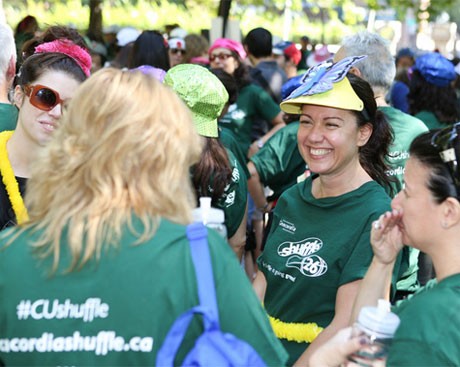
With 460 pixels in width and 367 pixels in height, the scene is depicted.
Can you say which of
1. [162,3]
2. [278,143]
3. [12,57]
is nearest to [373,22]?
[162,3]

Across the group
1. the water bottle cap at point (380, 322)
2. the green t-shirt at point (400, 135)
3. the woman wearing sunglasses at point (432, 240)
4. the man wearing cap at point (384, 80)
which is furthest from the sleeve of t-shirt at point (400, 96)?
the water bottle cap at point (380, 322)

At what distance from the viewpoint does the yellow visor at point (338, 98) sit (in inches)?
143

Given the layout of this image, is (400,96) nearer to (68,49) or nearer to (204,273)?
(68,49)

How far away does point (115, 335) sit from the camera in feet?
7.07

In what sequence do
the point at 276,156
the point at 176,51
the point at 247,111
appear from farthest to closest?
1. the point at 176,51
2. the point at 247,111
3. the point at 276,156

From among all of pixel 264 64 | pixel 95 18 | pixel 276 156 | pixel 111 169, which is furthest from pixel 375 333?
pixel 95 18

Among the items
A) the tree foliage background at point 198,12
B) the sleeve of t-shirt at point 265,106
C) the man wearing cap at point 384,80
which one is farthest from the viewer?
the tree foliage background at point 198,12

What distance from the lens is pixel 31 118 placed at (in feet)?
12.1

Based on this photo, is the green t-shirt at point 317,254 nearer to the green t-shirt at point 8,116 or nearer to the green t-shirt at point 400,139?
the green t-shirt at point 400,139

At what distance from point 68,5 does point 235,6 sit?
5.30 m

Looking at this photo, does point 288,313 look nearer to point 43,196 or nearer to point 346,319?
point 346,319

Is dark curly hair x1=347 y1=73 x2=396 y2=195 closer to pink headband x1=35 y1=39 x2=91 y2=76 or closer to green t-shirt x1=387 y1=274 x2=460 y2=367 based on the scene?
green t-shirt x1=387 y1=274 x2=460 y2=367

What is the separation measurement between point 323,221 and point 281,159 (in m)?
3.01

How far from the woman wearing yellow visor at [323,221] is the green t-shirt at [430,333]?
2.75 ft
